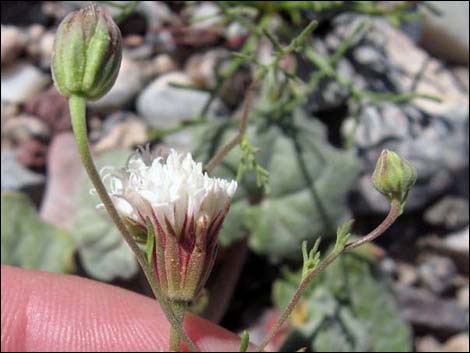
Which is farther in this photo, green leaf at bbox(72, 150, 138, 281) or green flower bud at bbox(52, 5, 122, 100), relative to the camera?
green leaf at bbox(72, 150, 138, 281)

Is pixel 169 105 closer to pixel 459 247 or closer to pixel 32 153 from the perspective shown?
pixel 32 153

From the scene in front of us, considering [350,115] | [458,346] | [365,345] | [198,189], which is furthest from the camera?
[350,115]

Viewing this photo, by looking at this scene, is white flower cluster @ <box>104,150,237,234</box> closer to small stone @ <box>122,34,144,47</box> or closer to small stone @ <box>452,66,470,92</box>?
small stone @ <box>122,34,144,47</box>

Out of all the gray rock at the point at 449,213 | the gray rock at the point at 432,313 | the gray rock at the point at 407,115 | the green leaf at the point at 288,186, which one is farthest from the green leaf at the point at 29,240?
the gray rock at the point at 449,213

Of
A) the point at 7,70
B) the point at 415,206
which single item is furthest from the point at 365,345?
the point at 7,70

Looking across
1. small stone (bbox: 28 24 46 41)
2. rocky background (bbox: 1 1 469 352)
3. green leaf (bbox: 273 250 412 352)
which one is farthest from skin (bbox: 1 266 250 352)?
small stone (bbox: 28 24 46 41)

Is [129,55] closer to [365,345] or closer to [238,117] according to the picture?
[238,117]
